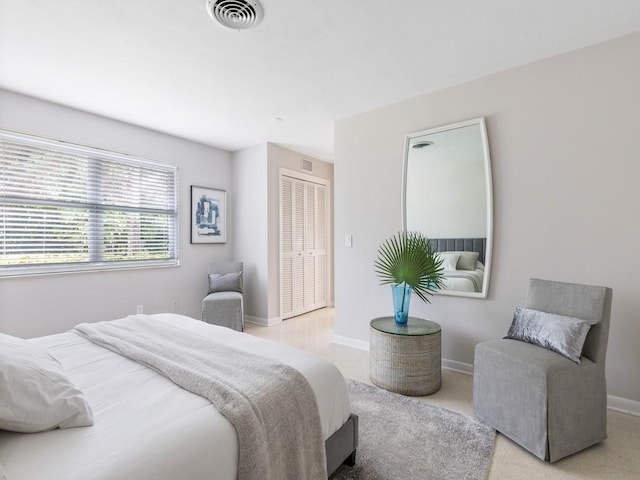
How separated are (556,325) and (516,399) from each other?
496 millimetres

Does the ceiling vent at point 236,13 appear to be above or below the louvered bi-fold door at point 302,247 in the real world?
above

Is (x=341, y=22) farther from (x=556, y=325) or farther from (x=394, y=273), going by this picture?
(x=556, y=325)

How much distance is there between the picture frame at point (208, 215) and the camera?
14.1 ft

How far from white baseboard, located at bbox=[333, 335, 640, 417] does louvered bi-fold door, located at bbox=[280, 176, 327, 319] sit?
52.2 inches

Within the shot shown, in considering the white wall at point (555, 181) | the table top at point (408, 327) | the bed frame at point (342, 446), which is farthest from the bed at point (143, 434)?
the white wall at point (555, 181)

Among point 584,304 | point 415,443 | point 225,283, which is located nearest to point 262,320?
point 225,283

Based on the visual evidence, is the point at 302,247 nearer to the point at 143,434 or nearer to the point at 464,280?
the point at 464,280

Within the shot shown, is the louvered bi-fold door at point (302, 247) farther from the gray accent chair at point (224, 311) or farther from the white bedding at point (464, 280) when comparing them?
the white bedding at point (464, 280)

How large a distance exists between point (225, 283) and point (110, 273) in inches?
50.2

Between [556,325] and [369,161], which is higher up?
[369,161]

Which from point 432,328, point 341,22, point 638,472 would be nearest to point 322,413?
point 432,328

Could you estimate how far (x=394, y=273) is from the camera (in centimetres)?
266

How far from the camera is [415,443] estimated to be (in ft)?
5.90

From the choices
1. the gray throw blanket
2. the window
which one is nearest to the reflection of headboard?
the gray throw blanket
